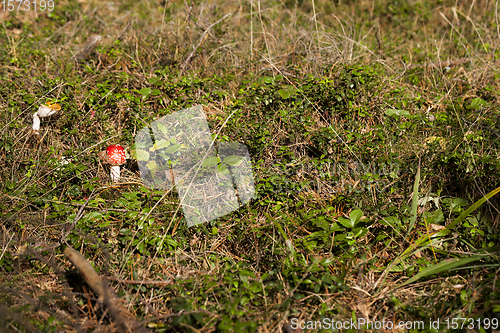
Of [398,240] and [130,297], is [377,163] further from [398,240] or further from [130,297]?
[130,297]

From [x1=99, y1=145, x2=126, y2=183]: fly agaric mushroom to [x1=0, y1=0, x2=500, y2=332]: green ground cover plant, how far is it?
→ 111 mm

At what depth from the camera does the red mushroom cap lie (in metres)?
2.80

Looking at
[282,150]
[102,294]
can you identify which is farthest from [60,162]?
[282,150]

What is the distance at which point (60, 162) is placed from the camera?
9.47 ft

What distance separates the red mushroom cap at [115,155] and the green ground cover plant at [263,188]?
0.52 ft

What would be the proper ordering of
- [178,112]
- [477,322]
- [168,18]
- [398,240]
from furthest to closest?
1. [168,18]
2. [178,112]
3. [398,240]
4. [477,322]

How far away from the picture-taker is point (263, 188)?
273cm

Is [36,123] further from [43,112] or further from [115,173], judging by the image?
[115,173]

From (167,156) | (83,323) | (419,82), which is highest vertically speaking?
(419,82)

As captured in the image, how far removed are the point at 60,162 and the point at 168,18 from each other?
2852 mm

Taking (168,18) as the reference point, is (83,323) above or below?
below

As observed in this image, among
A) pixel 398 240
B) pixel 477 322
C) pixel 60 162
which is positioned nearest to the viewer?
pixel 477 322

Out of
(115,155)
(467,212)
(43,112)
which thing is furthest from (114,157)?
(467,212)

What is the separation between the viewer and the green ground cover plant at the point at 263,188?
213cm
